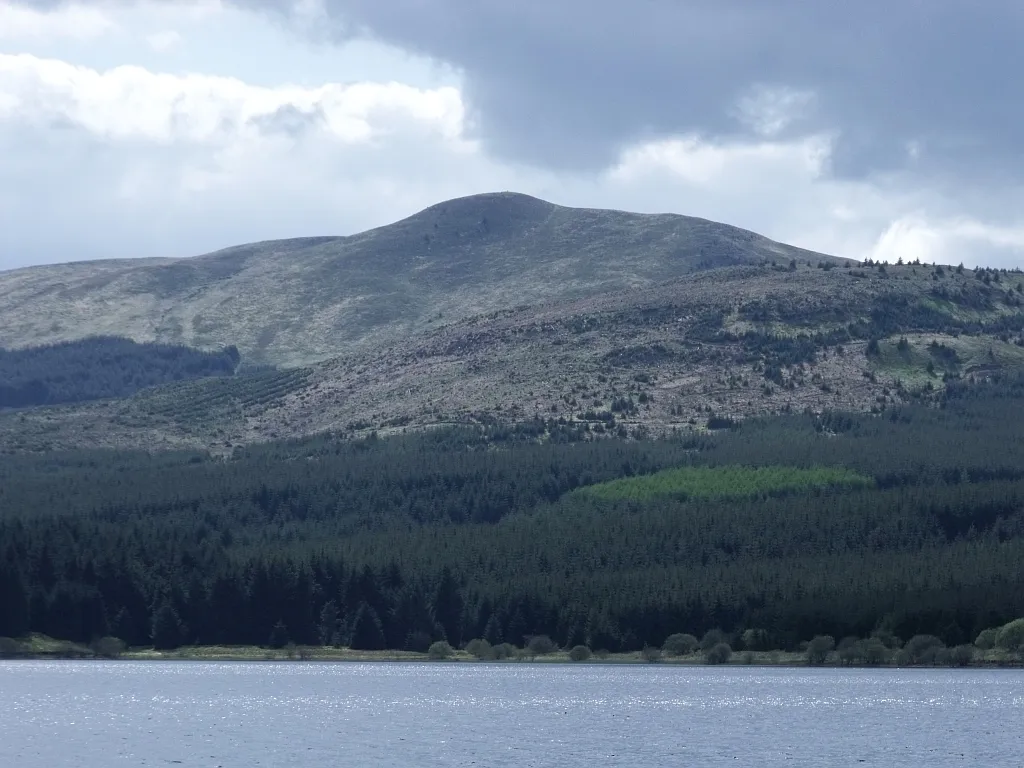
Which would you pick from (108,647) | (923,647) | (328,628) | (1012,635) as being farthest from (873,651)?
(108,647)

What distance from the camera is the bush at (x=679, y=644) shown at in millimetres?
170500

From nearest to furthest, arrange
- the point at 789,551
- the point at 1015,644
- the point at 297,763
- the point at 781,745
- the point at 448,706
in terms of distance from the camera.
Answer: the point at 297,763 → the point at 781,745 → the point at 448,706 → the point at 1015,644 → the point at 789,551

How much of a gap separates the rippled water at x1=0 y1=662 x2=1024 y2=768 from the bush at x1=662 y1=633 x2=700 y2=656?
1097 centimetres

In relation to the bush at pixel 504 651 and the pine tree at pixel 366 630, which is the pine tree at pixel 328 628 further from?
the bush at pixel 504 651

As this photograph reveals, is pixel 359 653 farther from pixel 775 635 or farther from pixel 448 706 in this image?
pixel 448 706

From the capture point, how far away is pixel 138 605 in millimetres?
177000

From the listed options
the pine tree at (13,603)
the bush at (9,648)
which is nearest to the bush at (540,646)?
the pine tree at (13,603)

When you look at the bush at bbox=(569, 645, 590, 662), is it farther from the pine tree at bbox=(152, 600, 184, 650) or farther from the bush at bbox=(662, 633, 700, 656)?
the pine tree at bbox=(152, 600, 184, 650)

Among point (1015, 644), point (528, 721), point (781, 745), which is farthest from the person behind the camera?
point (1015, 644)

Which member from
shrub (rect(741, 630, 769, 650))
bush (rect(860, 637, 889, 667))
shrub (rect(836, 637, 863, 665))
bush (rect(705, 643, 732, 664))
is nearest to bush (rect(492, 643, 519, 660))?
bush (rect(705, 643, 732, 664))

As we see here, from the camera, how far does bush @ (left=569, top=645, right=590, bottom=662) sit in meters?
171

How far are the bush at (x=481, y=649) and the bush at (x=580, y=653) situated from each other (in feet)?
25.4

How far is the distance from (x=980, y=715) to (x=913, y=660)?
56.7m

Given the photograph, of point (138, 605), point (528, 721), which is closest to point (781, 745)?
point (528, 721)
